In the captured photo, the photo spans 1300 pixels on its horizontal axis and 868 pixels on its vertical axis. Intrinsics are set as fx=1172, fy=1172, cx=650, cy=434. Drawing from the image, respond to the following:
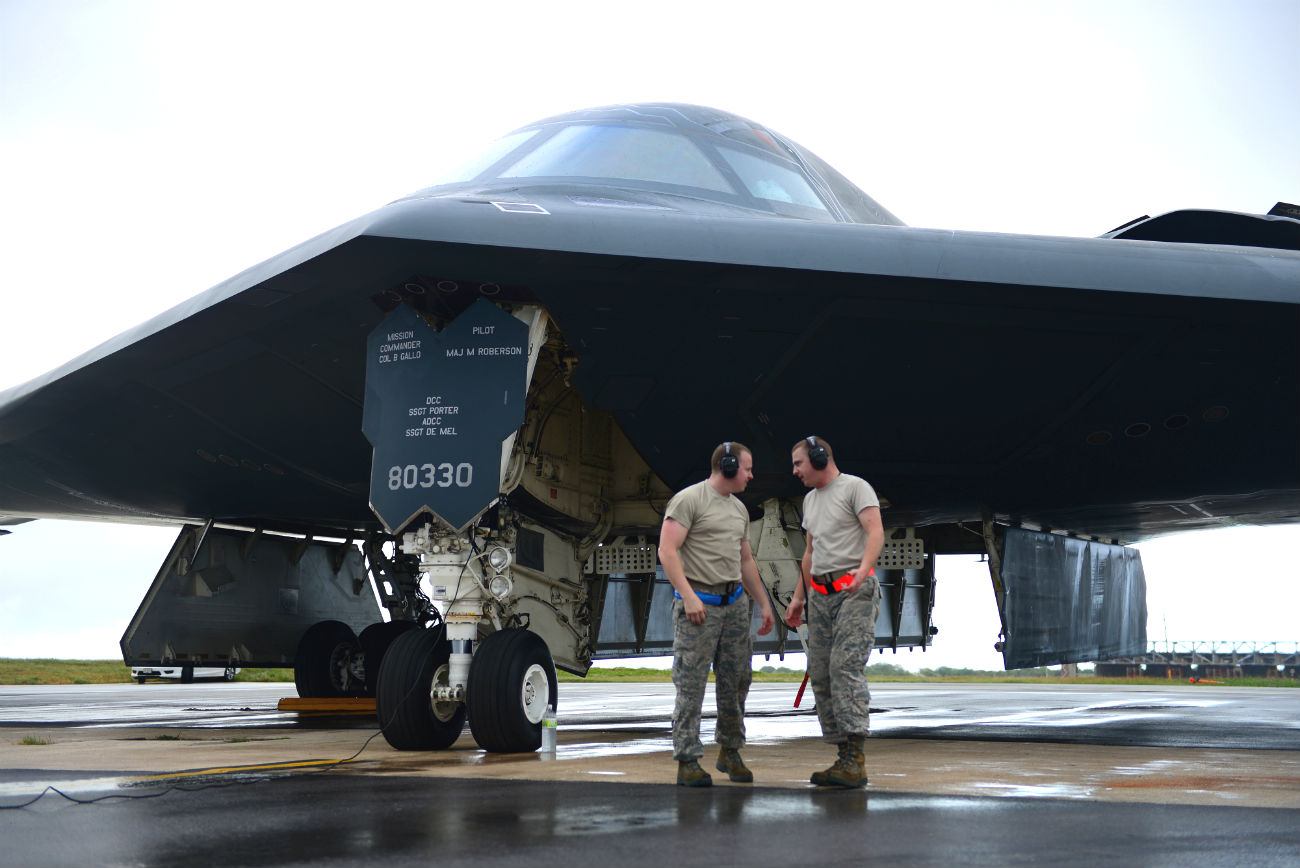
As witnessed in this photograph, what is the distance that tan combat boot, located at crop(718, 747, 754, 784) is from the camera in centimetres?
589

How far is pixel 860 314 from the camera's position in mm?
8242

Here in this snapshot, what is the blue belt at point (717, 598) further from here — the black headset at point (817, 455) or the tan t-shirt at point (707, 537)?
the black headset at point (817, 455)

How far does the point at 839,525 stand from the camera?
6.00 m

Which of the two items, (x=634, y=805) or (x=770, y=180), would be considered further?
(x=770, y=180)

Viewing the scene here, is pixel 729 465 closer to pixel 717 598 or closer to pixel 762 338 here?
pixel 717 598

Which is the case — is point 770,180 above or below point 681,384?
above

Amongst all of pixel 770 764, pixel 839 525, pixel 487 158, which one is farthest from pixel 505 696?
pixel 487 158

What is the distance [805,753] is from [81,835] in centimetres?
501

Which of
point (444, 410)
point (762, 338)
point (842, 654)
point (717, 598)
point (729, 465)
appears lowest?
point (842, 654)

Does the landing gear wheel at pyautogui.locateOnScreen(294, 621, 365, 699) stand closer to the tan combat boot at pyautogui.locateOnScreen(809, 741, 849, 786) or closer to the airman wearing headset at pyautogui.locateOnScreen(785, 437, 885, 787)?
the airman wearing headset at pyautogui.locateOnScreen(785, 437, 885, 787)

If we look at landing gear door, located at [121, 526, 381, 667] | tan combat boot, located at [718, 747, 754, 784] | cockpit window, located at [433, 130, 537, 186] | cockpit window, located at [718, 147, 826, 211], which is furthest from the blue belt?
landing gear door, located at [121, 526, 381, 667]

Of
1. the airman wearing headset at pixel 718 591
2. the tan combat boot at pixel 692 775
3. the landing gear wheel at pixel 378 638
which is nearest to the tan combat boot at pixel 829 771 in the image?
the airman wearing headset at pixel 718 591

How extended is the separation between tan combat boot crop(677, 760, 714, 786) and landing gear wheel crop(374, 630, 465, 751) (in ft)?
9.44

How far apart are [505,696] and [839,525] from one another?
9.62ft
